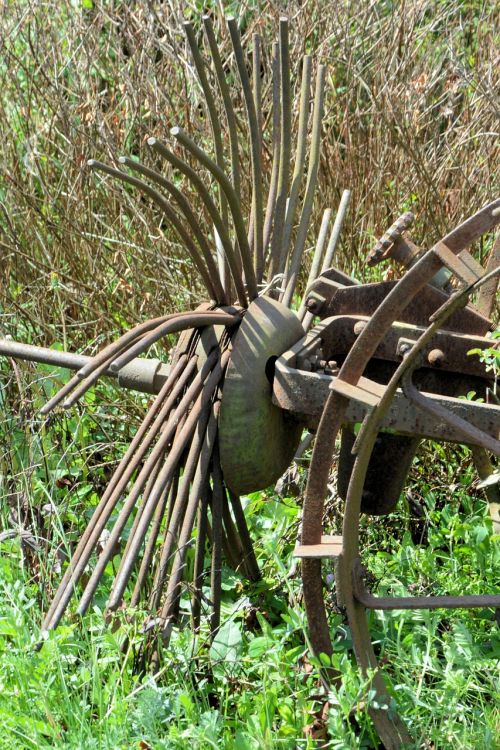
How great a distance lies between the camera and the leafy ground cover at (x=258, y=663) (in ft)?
6.84

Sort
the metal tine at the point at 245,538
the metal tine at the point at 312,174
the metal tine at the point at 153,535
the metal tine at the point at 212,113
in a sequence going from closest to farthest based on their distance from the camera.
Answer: the metal tine at the point at 212,113 < the metal tine at the point at 153,535 < the metal tine at the point at 245,538 < the metal tine at the point at 312,174

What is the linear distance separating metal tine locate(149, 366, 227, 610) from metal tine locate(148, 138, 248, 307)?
330 mm

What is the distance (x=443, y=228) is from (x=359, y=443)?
1.89 metres

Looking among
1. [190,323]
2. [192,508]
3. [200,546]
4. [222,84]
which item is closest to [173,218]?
[190,323]

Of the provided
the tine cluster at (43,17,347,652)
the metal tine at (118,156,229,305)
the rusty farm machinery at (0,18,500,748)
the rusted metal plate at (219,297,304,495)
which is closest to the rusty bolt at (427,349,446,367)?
the rusty farm machinery at (0,18,500,748)

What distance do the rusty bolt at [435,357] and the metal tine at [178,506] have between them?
559 mm

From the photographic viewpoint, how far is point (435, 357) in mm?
2201

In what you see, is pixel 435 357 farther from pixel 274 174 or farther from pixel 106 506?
pixel 106 506

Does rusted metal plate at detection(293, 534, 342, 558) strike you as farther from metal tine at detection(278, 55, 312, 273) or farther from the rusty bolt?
metal tine at detection(278, 55, 312, 273)

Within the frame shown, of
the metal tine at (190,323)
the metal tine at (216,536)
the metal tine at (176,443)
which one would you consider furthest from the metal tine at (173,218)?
the metal tine at (216,536)

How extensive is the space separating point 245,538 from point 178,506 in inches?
15.5

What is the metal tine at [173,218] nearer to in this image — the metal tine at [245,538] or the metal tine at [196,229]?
the metal tine at [196,229]

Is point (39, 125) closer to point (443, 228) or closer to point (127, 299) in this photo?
point (127, 299)

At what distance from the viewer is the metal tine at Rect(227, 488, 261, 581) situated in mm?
2535
